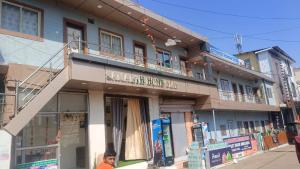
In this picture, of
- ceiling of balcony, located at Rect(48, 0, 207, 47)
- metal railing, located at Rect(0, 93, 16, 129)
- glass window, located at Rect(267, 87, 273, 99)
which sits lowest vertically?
metal railing, located at Rect(0, 93, 16, 129)

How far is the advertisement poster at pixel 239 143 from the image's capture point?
620 inches

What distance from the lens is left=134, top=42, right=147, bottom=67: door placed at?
46.8 ft

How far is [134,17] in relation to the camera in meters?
13.1

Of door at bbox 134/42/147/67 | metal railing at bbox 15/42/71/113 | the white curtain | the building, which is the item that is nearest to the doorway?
door at bbox 134/42/147/67

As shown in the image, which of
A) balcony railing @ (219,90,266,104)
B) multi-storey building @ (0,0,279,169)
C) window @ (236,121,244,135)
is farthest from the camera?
window @ (236,121,244,135)

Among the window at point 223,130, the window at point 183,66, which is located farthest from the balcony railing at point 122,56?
the window at point 223,130

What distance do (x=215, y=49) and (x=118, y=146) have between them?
1169 cm

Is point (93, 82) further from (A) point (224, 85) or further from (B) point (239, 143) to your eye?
(A) point (224, 85)

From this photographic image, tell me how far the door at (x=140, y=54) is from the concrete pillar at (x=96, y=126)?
350 centimetres

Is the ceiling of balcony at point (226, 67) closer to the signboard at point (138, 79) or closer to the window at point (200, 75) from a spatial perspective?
the window at point (200, 75)

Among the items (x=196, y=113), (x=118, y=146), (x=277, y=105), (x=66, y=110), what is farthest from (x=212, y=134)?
(x=277, y=105)

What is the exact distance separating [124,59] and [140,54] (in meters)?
1.67

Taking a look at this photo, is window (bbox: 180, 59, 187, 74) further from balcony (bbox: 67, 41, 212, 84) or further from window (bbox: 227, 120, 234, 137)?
window (bbox: 227, 120, 234, 137)

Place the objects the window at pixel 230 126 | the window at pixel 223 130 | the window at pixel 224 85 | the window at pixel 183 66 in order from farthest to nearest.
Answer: the window at pixel 224 85, the window at pixel 230 126, the window at pixel 223 130, the window at pixel 183 66
